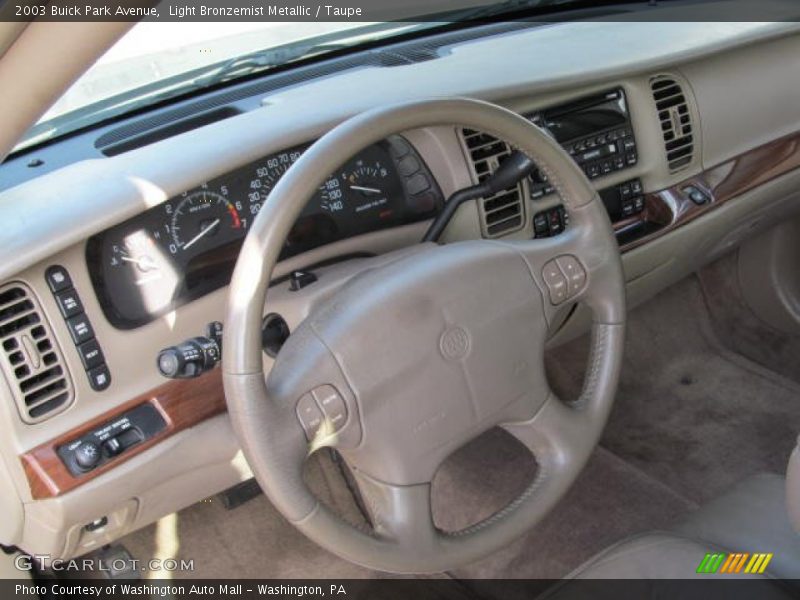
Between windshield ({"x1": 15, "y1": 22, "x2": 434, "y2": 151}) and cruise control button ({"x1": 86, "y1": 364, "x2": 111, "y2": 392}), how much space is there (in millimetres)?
542

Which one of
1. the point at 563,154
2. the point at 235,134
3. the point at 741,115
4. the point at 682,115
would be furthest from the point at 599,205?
the point at 741,115

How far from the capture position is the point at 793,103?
2592mm

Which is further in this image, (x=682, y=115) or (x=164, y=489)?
(x=682, y=115)

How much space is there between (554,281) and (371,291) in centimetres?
34

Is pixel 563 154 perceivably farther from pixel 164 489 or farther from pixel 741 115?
pixel 741 115

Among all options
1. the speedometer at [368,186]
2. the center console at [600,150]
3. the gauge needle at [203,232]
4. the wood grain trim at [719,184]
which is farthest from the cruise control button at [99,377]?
the wood grain trim at [719,184]

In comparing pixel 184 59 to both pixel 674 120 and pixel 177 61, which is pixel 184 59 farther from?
pixel 674 120

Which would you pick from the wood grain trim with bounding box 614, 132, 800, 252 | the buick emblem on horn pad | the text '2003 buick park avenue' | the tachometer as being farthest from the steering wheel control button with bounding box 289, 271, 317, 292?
the wood grain trim with bounding box 614, 132, 800, 252

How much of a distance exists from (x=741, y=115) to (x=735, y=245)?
1.57 ft

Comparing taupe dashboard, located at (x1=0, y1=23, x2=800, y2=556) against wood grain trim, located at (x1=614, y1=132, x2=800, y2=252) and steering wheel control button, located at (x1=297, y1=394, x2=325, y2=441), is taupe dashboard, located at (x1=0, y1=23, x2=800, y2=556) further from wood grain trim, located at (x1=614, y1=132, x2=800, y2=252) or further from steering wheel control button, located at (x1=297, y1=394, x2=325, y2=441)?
steering wheel control button, located at (x1=297, y1=394, x2=325, y2=441)

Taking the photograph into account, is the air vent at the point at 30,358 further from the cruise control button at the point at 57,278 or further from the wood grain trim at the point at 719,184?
the wood grain trim at the point at 719,184

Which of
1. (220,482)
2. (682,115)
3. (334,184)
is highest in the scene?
(334,184)

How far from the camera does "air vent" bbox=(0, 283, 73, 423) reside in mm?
1553

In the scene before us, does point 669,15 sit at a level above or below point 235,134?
below
